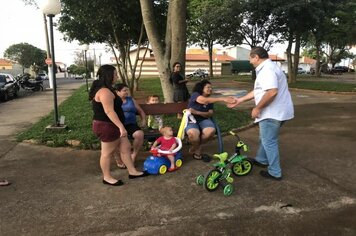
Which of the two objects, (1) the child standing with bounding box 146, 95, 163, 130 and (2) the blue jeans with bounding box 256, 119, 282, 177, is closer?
(2) the blue jeans with bounding box 256, 119, 282, 177

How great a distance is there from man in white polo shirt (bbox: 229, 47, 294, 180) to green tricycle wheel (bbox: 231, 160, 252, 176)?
11.8 inches

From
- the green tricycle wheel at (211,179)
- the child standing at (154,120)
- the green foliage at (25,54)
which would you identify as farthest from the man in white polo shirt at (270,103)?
the green foliage at (25,54)

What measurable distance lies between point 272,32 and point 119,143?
26.3m

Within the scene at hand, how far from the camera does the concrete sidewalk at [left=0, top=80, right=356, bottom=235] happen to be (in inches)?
146

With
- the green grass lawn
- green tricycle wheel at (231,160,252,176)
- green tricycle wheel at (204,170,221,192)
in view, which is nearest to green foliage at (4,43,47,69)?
the green grass lawn

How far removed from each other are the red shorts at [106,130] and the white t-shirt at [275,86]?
194 cm

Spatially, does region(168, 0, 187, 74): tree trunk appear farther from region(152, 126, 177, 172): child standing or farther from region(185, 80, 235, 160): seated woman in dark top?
region(152, 126, 177, 172): child standing

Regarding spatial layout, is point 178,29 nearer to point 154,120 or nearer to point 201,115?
point 154,120

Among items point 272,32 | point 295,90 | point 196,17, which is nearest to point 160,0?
point 295,90

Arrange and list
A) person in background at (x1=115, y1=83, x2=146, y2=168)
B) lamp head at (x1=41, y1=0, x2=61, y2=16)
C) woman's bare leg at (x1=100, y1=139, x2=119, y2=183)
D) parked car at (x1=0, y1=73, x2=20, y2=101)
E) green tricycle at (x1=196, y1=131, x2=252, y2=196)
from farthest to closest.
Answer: parked car at (x1=0, y1=73, x2=20, y2=101)
lamp head at (x1=41, y1=0, x2=61, y2=16)
person in background at (x1=115, y1=83, x2=146, y2=168)
woman's bare leg at (x1=100, y1=139, x2=119, y2=183)
green tricycle at (x1=196, y1=131, x2=252, y2=196)

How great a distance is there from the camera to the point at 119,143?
16.5 ft

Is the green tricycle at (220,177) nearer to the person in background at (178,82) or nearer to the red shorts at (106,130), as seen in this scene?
the red shorts at (106,130)

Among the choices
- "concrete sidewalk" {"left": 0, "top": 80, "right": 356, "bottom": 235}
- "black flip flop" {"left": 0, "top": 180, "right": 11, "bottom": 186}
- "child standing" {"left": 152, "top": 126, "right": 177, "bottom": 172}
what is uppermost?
"child standing" {"left": 152, "top": 126, "right": 177, "bottom": 172}

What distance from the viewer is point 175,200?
14.4 ft
